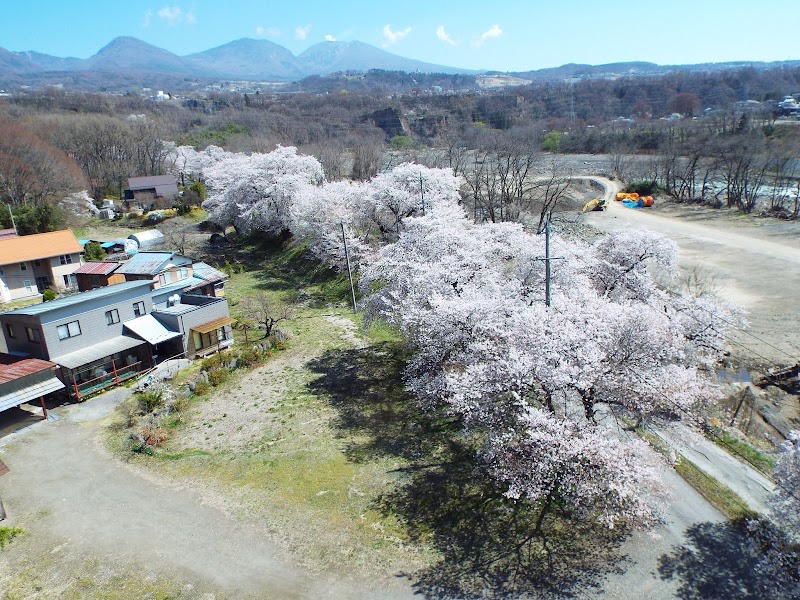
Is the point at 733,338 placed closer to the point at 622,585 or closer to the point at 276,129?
the point at 622,585

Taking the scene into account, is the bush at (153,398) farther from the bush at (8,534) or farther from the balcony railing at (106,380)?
the bush at (8,534)

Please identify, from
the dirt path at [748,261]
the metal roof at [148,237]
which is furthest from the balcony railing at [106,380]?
the dirt path at [748,261]

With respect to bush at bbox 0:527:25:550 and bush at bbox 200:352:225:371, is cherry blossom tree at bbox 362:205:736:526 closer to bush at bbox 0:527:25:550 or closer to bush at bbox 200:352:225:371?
bush at bbox 200:352:225:371

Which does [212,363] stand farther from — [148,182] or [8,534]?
[148,182]

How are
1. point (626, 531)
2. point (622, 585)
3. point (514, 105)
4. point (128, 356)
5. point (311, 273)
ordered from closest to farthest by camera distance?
point (622, 585)
point (626, 531)
point (128, 356)
point (311, 273)
point (514, 105)

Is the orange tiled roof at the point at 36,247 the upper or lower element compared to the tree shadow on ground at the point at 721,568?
upper

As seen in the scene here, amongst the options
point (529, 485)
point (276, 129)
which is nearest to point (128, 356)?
point (529, 485)

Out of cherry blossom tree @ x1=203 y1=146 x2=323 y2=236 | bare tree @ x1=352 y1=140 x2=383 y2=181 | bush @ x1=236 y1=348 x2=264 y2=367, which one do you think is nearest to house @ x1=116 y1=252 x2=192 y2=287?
bush @ x1=236 y1=348 x2=264 y2=367
